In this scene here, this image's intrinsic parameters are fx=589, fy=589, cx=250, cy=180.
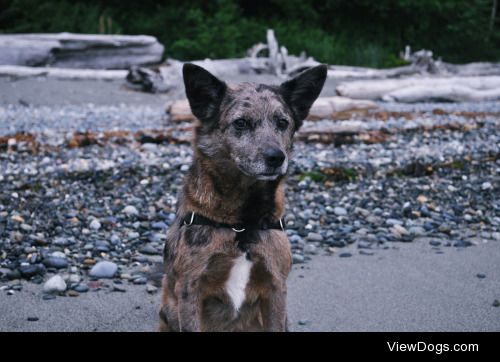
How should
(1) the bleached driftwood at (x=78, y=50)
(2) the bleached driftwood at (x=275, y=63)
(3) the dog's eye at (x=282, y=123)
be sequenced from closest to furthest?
(3) the dog's eye at (x=282, y=123), (1) the bleached driftwood at (x=78, y=50), (2) the bleached driftwood at (x=275, y=63)

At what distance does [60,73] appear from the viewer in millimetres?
17297

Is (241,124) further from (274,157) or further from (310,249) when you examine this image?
(310,249)

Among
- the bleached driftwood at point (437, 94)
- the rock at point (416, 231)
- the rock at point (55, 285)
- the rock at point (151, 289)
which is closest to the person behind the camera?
the rock at point (55, 285)

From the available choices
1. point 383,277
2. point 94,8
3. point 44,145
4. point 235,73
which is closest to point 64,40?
point 235,73

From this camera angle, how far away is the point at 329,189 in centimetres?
743

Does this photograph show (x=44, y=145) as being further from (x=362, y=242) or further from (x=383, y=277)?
(x=383, y=277)

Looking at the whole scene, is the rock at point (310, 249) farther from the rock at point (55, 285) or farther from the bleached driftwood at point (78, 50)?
the bleached driftwood at point (78, 50)

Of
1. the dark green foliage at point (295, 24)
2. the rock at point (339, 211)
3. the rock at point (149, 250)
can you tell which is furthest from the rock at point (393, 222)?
the dark green foliage at point (295, 24)

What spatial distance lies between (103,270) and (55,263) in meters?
0.43

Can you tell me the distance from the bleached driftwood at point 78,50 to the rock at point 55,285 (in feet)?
48.9

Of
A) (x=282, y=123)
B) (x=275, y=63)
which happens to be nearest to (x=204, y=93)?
(x=282, y=123)

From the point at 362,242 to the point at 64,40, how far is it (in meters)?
15.4

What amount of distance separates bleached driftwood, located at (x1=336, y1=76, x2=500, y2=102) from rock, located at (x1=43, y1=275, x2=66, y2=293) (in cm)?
1285

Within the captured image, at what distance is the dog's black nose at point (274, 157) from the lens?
3428 mm
